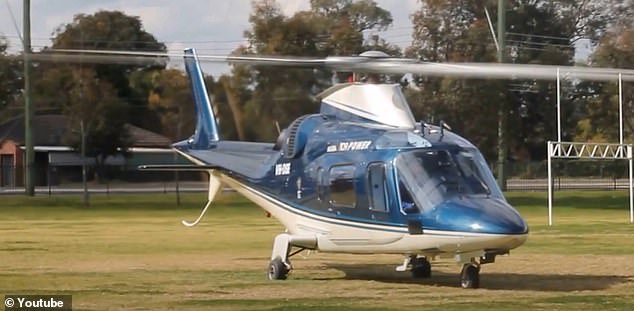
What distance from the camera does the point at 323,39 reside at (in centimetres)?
5959

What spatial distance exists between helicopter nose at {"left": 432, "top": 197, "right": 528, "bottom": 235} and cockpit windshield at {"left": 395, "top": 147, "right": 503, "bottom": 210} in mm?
213

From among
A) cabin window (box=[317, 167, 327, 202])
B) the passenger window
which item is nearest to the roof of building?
cabin window (box=[317, 167, 327, 202])

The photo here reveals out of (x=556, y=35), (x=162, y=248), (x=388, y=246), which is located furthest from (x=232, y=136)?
(x=388, y=246)

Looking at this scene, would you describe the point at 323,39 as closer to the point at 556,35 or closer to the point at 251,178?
the point at 556,35

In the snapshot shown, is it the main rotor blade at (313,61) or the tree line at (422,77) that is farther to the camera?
the tree line at (422,77)

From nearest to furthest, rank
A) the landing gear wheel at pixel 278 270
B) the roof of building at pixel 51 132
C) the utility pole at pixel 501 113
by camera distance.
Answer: the landing gear wheel at pixel 278 270 < the utility pole at pixel 501 113 < the roof of building at pixel 51 132

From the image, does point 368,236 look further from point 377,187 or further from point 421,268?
point 421,268

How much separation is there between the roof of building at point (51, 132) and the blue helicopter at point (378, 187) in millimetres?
42738

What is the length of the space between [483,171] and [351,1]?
45.5m

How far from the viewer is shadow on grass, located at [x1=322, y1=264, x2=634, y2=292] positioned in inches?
737

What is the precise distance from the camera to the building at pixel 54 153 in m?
67.2

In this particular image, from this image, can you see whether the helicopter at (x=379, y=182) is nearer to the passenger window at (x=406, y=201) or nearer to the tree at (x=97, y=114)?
the passenger window at (x=406, y=201)

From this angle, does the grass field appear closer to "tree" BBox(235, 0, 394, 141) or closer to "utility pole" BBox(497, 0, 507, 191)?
"tree" BBox(235, 0, 394, 141)

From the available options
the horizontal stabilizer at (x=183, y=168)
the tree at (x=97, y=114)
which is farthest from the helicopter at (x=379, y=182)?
the tree at (x=97, y=114)
